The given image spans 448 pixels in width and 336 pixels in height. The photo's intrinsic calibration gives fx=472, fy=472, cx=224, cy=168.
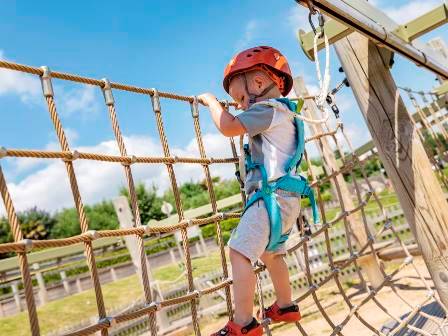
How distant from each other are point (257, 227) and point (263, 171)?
0.21m

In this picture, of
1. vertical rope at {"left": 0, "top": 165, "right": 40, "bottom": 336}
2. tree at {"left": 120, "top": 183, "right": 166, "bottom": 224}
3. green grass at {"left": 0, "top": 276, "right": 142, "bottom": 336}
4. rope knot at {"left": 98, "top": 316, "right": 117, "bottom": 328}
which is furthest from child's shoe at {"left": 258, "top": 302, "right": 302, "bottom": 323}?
tree at {"left": 120, "top": 183, "right": 166, "bottom": 224}

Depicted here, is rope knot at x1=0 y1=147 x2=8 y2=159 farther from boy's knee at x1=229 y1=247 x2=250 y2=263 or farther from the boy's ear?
the boy's ear

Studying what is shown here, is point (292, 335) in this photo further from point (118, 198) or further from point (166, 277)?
point (166, 277)

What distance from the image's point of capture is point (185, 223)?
1.98 meters

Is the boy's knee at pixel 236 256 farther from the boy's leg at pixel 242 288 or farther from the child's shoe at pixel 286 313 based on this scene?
the child's shoe at pixel 286 313

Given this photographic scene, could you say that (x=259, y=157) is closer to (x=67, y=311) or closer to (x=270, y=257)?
(x=270, y=257)

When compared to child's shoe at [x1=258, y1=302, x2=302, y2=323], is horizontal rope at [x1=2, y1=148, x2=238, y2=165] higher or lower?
higher

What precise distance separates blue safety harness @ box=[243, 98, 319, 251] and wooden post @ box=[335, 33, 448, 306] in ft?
3.04

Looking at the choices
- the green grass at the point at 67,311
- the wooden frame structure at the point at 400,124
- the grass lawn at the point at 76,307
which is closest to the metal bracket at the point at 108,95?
the wooden frame structure at the point at 400,124

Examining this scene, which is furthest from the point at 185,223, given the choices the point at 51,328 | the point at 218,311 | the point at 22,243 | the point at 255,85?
the point at 51,328

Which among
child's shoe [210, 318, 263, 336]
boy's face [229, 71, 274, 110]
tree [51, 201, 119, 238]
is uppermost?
tree [51, 201, 119, 238]

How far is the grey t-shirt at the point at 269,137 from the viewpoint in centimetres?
168

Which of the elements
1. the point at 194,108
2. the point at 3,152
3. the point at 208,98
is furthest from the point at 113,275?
the point at 3,152

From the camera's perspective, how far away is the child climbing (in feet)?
5.22
